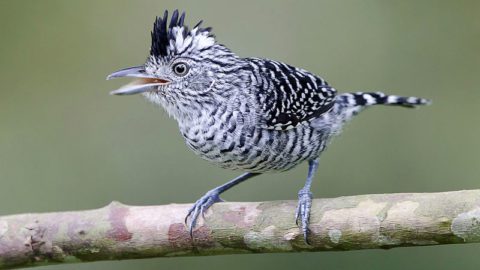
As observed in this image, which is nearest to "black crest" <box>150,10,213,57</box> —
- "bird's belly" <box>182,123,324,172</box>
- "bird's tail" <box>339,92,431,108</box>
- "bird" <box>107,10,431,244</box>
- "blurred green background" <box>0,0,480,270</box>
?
"bird" <box>107,10,431,244</box>

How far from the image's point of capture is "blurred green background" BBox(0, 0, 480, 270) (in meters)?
4.85

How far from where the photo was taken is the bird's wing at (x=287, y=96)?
10.6 feet

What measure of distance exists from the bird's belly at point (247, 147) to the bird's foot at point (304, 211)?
229 millimetres

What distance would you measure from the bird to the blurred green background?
1505 millimetres

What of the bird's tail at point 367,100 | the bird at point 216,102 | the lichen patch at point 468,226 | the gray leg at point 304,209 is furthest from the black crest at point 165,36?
the lichen patch at point 468,226

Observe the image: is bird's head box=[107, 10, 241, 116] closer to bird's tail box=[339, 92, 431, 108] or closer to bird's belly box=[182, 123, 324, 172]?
bird's belly box=[182, 123, 324, 172]

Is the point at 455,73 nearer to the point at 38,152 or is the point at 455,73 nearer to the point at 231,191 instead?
the point at 231,191

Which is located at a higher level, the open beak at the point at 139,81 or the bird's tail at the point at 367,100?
the bird's tail at the point at 367,100

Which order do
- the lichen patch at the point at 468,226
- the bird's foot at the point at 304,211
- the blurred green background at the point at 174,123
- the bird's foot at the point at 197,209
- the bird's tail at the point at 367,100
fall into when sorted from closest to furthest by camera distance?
the lichen patch at the point at 468,226 < the bird's foot at the point at 304,211 < the bird's foot at the point at 197,209 < the bird's tail at the point at 367,100 < the blurred green background at the point at 174,123

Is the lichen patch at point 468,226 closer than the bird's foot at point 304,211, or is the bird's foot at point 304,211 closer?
the lichen patch at point 468,226

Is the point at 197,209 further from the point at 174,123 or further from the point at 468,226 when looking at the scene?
the point at 174,123

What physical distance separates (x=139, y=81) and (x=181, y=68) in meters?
0.18

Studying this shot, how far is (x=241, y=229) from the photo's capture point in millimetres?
2965

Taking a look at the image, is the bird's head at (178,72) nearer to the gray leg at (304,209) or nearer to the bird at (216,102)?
the bird at (216,102)
